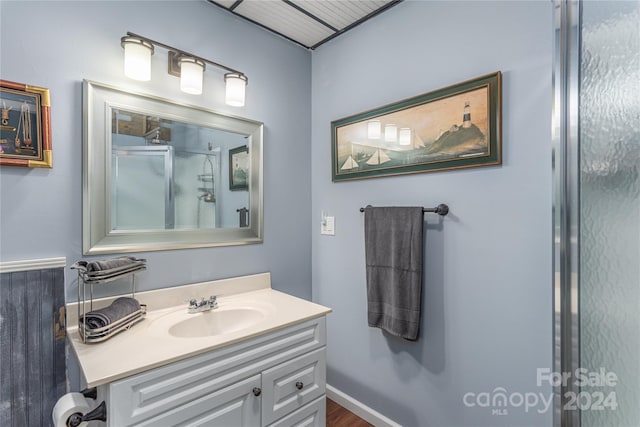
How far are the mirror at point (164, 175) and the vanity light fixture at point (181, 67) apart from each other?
105mm

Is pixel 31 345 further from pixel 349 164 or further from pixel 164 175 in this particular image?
pixel 349 164

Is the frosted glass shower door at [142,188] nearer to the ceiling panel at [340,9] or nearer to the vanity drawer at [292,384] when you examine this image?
the vanity drawer at [292,384]

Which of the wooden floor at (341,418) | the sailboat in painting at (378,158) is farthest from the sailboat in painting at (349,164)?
the wooden floor at (341,418)

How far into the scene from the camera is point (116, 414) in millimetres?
839

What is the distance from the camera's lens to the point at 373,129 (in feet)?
5.52

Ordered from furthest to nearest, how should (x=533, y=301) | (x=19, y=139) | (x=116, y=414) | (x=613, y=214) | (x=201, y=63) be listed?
(x=201, y=63), (x=533, y=301), (x=19, y=139), (x=116, y=414), (x=613, y=214)

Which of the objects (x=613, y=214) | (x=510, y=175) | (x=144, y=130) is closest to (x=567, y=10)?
(x=613, y=214)

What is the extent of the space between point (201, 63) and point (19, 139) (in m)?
0.77

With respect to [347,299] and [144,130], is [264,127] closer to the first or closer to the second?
[144,130]

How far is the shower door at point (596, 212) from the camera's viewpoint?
694 mm

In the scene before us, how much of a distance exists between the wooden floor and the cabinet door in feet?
2.60

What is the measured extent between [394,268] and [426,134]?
68 cm

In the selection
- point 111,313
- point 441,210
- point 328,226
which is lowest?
point 111,313

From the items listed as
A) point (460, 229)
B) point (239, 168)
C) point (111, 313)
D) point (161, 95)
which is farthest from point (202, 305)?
point (460, 229)
